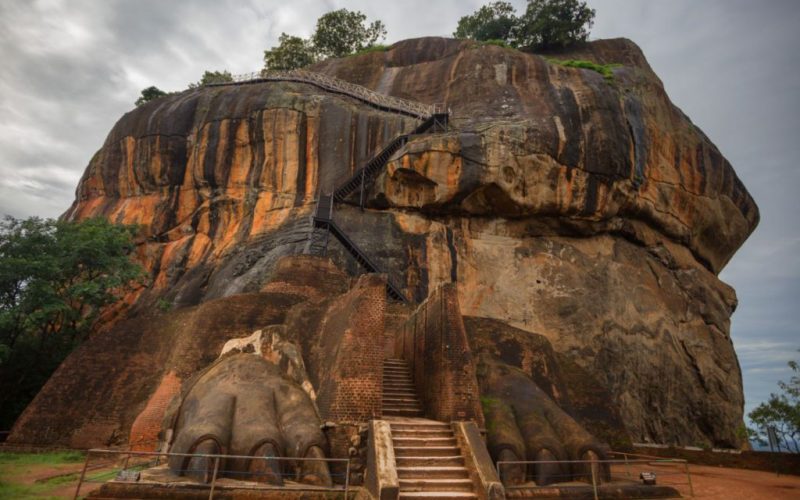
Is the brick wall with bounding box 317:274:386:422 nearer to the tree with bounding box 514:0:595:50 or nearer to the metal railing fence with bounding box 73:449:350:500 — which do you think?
the metal railing fence with bounding box 73:449:350:500

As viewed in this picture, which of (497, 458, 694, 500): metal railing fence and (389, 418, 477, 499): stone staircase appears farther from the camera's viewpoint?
(497, 458, 694, 500): metal railing fence

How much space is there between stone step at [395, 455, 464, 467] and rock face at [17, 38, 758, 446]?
12791 millimetres

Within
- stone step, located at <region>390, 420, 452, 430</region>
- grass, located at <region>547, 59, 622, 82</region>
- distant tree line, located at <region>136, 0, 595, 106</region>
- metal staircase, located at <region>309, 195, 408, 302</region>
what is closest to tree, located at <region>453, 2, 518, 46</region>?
distant tree line, located at <region>136, 0, 595, 106</region>

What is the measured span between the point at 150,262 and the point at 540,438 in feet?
67.2

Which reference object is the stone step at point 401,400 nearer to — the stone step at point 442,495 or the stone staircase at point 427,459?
the stone staircase at point 427,459

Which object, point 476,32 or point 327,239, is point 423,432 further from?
point 476,32

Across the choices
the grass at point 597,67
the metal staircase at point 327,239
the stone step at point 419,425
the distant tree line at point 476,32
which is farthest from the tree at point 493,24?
the stone step at point 419,425

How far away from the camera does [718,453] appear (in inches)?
543

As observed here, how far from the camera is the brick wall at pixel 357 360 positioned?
26.4 feet

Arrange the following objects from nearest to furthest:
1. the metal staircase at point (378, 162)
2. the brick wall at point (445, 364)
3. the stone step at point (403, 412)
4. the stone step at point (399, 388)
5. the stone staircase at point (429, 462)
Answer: the stone staircase at point (429, 462) < the brick wall at point (445, 364) < the stone step at point (403, 412) < the stone step at point (399, 388) < the metal staircase at point (378, 162)

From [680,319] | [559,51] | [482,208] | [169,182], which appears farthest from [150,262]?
[559,51]

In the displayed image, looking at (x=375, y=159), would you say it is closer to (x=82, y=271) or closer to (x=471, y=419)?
(x=82, y=271)

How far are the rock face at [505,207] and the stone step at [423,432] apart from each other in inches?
476

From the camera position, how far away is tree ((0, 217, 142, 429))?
15945 millimetres
